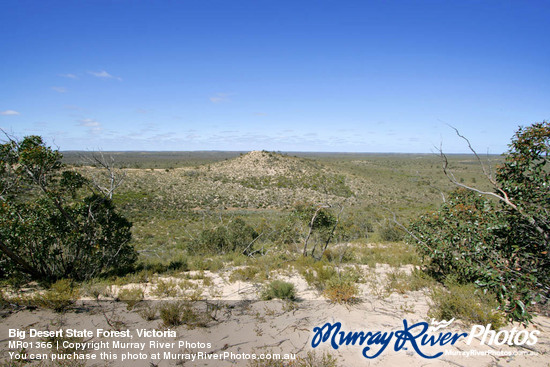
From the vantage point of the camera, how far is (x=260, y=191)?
4025 centimetres

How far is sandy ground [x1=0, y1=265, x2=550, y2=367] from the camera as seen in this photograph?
15.6 feet

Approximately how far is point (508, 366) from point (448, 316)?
1.38 m

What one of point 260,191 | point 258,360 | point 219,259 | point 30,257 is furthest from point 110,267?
point 260,191

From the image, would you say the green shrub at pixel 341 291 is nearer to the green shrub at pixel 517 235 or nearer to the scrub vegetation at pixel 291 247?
the scrub vegetation at pixel 291 247

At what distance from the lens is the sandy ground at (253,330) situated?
4758 mm

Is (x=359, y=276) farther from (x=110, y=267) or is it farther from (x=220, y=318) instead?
(x=110, y=267)

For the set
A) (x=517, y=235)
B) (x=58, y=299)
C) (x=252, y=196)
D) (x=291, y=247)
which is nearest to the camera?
(x=517, y=235)

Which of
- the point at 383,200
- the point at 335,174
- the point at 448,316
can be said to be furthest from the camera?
the point at 335,174

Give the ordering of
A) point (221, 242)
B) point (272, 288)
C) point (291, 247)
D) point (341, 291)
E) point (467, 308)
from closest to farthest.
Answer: point (467, 308)
point (341, 291)
point (272, 288)
point (291, 247)
point (221, 242)

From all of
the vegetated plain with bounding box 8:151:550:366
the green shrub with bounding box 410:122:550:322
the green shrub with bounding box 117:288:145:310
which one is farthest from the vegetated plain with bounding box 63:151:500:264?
the green shrub with bounding box 410:122:550:322

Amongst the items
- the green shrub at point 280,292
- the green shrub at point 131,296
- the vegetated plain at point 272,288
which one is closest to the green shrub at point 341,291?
the vegetated plain at point 272,288

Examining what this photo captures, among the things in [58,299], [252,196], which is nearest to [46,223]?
[58,299]

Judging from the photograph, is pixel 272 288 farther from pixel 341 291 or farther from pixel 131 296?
pixel 131 296

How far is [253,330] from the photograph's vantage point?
563cm
